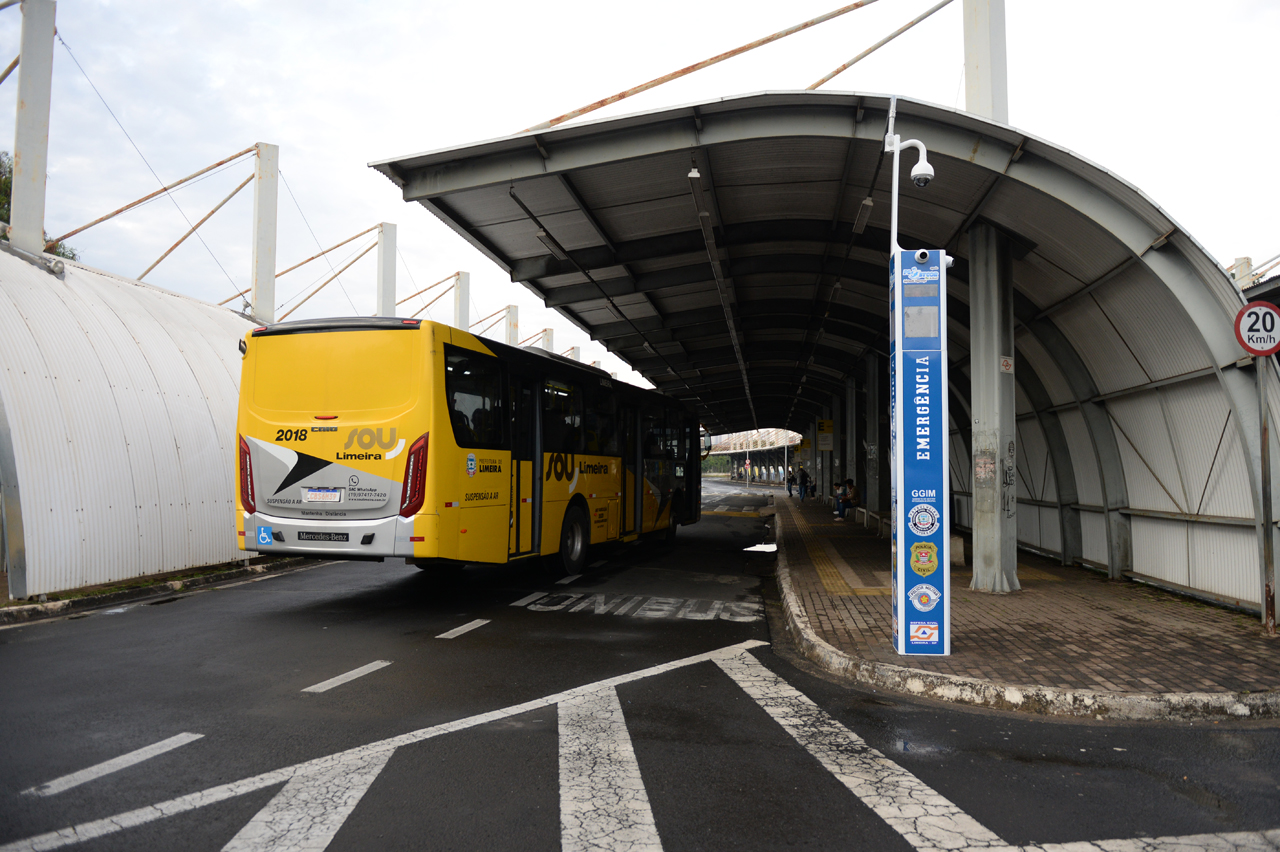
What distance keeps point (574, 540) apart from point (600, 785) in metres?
8.94

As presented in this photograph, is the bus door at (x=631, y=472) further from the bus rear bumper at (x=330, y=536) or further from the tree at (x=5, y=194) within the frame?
the tree at (x=5, y=194)

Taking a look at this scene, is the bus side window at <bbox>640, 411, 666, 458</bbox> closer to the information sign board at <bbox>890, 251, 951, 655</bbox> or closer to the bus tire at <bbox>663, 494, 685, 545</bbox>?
the bus tire at <bbox>663, 494, 685, 545</bbox>

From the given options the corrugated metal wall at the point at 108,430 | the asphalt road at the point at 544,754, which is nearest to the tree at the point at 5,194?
the corrugated metal wall at the point at 108,430

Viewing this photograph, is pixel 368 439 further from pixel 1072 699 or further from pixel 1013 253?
pixel 1013 253

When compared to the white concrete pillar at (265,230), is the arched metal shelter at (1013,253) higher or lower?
lower

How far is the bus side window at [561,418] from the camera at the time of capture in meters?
11.8

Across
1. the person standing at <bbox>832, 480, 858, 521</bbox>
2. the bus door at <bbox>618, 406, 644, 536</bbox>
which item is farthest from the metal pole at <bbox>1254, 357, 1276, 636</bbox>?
the person standing at <bbox>832, 480, 858, 521</bbox>

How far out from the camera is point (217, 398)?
1441cm

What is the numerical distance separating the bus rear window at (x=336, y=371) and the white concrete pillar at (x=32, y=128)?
6936 millimetres

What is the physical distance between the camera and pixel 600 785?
4.14m

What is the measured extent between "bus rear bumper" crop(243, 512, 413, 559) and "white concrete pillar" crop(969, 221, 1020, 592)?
7.47m

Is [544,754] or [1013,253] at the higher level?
[1013,253]

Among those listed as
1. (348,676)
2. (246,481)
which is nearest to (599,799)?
(348,676)

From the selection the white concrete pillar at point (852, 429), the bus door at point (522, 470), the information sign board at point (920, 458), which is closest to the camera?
the information sign board at point (920, 458)
